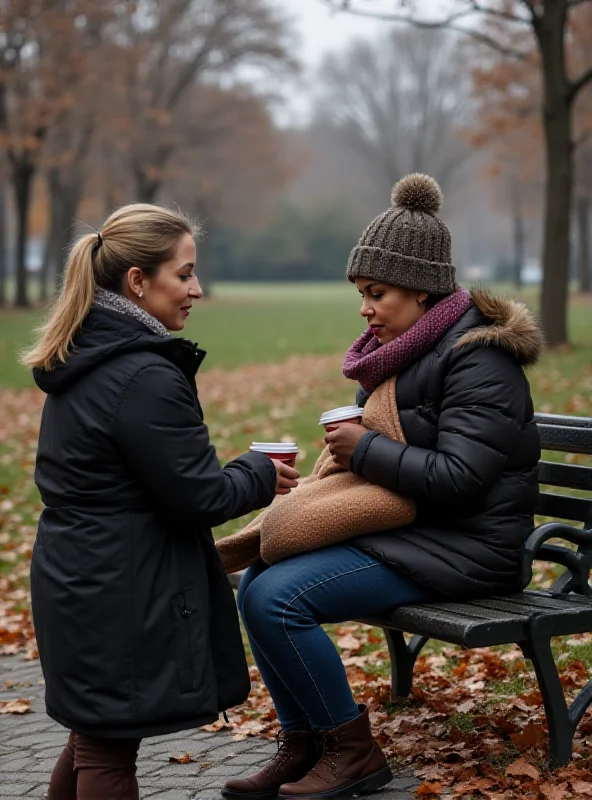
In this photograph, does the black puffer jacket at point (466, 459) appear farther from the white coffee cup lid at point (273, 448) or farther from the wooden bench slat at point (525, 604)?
the white coffee cup lid at point (273, 448)

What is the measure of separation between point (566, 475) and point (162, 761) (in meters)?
1.72

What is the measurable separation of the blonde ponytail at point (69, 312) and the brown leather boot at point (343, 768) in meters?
1.35

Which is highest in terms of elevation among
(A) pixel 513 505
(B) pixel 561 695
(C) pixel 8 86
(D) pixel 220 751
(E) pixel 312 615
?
(C) pixel 8 86

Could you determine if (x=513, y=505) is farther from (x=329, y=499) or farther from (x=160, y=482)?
(x=160, y=482)

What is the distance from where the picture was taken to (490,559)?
354cm

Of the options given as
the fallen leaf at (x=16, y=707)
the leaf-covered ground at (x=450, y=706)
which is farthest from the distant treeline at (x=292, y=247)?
the fallen leaf at (x=16, y=707)

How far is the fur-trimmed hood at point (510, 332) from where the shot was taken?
138 inches

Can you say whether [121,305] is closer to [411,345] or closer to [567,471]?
[411,345]

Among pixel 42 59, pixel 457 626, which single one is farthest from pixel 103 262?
pixel 42 59

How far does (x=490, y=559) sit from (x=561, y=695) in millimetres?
450

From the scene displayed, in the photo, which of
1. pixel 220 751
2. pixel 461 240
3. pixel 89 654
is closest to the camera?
pixel 89 654

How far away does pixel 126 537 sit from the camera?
312 centimetres

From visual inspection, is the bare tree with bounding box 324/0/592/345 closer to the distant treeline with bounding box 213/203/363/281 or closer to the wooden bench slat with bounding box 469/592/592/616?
the wooden bench slat with bounding box 469/592/592/616

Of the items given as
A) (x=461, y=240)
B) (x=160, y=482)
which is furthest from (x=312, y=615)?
(x=461, y=240)
